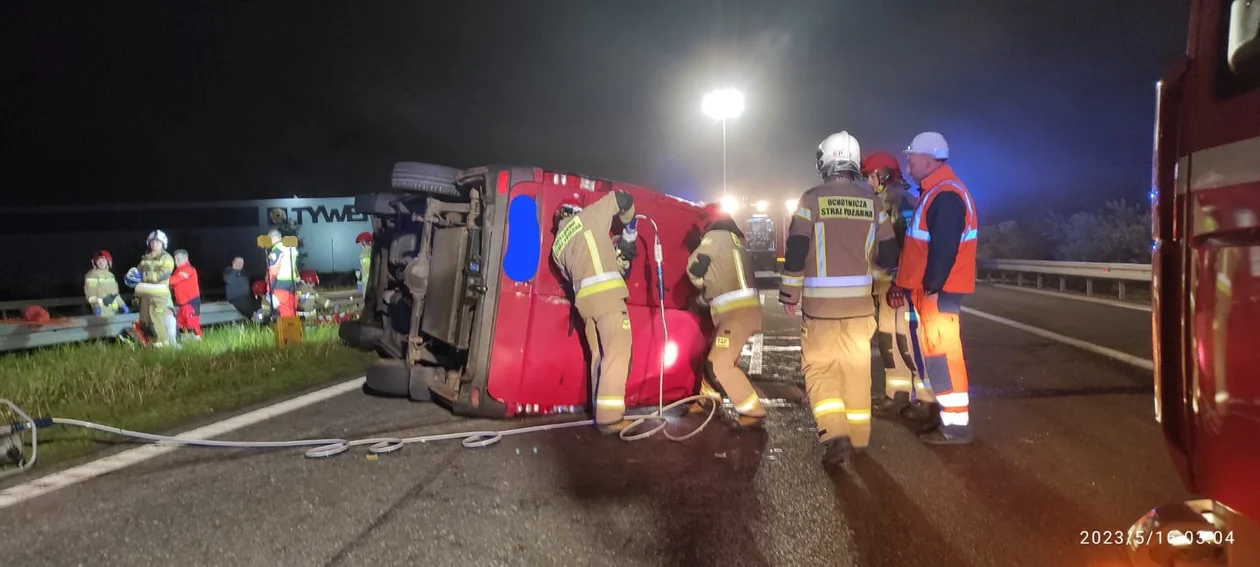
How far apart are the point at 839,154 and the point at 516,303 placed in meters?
2.19

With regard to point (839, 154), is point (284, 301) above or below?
below

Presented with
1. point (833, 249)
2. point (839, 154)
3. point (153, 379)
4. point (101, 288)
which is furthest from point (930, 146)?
point (101, 288)

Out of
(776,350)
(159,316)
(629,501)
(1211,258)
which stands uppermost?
(1211,258)

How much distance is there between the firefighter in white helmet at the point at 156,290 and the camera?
915cm

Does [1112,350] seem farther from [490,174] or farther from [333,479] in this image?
[333,479]

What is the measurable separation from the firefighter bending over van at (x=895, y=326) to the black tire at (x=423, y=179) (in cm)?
302

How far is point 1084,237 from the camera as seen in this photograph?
73.2ft

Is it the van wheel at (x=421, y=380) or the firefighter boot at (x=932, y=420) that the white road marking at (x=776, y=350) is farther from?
the van wheel at (x=421, y=380)

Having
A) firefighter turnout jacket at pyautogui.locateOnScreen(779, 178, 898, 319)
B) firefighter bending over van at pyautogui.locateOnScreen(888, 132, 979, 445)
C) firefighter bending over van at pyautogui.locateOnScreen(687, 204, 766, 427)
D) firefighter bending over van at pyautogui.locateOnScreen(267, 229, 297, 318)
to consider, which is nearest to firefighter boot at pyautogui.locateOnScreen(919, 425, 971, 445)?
firefighter bending over van at pyautogui.locateOnScreen(888, 132, 979, 445)

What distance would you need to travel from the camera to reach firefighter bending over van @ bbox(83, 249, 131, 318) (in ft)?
34.4

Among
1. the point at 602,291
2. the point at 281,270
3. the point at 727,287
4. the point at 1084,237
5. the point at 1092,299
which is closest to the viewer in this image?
the point at 602,291

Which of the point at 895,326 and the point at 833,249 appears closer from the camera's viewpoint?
the point at 833,249

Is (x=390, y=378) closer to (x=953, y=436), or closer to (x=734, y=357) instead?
(x=734, y=357)

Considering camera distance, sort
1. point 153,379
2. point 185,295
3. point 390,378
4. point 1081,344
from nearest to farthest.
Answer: point 390,378 → point 153,379 → point 1081,344 → point 185,295
